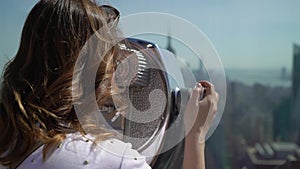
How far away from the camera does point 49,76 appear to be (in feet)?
2.15

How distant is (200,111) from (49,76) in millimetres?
237

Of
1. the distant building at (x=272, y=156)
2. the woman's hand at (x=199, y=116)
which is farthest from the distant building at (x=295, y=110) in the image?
the woman's hand at (x=199, y=116)

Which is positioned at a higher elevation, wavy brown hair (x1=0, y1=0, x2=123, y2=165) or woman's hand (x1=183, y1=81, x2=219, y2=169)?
wavy brown hair (x1=0, y1=0, x2=123, y2=165)

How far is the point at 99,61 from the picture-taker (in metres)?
0.66

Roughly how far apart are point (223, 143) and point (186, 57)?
1419 mm

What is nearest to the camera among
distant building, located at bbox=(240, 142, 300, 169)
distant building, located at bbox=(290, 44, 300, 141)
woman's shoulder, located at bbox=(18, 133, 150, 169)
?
woman's shoulder, located at bbox=(18, 133, 150, 169)

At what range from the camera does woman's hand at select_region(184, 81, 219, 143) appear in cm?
72

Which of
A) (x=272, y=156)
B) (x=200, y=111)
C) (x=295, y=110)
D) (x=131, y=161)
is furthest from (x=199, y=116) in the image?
(x=295, y=110)

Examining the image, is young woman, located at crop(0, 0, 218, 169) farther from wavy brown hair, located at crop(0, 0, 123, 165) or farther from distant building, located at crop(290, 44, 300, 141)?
distant building, located at crop(290, 44, 300, 141)

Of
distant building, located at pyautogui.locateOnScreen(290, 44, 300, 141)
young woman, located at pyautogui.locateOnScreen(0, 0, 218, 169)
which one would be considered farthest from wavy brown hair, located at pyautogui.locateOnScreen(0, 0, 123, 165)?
distant building, located at pyautogui.locateOnScreen(290, 44, 300, 141)

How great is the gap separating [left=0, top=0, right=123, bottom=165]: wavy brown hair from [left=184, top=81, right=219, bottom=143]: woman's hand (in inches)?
5.4

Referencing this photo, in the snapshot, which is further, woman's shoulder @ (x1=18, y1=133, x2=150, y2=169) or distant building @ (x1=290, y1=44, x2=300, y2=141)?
distant building @ (x1=290, y1=44, x2=300, y2=141)

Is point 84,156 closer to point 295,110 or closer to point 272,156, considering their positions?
point 272,156

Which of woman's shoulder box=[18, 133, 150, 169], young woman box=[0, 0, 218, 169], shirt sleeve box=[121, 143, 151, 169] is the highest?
young woman box=[0, 0, 218, 169]
